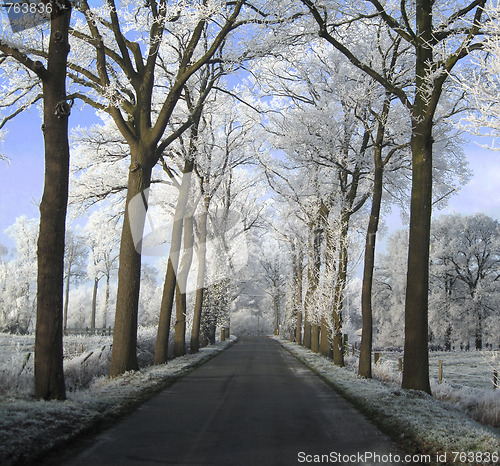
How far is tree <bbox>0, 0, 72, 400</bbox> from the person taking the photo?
864 centimetres

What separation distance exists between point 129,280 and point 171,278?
24.7ft

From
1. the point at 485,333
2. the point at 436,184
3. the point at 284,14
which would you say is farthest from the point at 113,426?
the point at 485,333

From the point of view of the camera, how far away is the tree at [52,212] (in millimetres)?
8641

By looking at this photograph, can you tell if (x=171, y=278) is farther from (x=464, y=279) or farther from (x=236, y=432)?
(x=464, y=279)

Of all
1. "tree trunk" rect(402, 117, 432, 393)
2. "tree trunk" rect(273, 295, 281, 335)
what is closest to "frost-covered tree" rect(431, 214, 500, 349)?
"tree trunk" rect(273, 295, 281, 335)

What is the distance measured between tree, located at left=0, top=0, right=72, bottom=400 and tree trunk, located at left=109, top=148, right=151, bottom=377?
3.35m

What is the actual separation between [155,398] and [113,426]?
2.92 metres

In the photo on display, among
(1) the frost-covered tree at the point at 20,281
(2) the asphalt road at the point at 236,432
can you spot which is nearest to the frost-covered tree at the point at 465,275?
(1) the frost-covered tree at the point at 20,281

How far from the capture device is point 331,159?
19328 millimetres

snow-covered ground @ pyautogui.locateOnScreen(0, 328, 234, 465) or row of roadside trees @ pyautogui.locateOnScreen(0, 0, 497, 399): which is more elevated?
row of roadside trees @ pyautogui.locateOnScreen(0, 0, 497, 399)

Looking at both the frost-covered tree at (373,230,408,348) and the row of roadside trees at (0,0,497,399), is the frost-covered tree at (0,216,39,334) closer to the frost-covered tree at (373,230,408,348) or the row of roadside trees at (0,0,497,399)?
the row of roadside trees at (0,0,497,399)

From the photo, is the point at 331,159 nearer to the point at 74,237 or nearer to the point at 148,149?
the point at 148,149

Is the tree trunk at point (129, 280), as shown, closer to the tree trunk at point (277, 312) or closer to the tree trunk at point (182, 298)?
the tree trunk at point (182, 298)

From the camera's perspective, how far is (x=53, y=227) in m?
8.83
